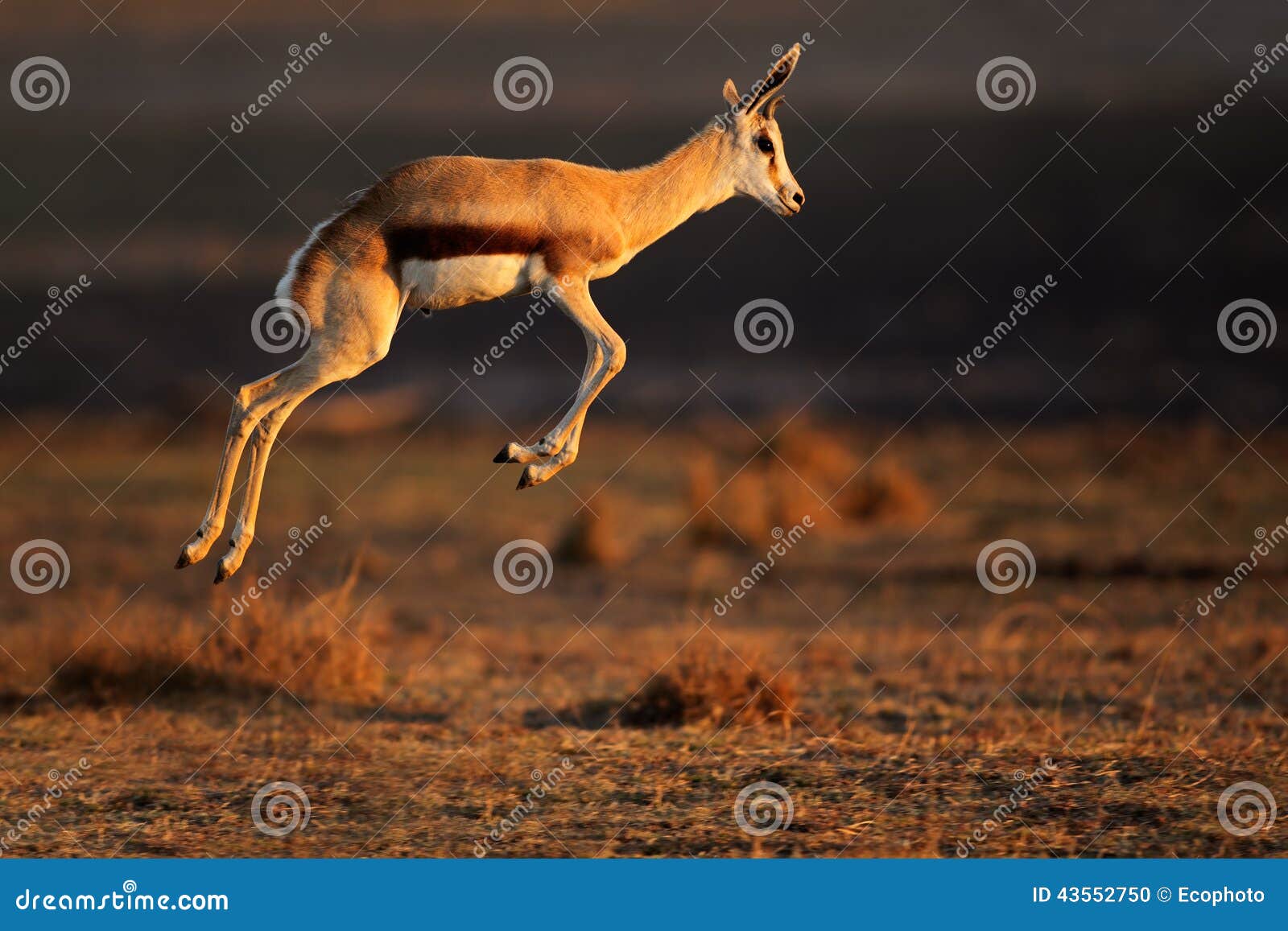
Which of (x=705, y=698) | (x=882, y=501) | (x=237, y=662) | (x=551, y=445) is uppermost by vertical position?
(x=882, y=501)

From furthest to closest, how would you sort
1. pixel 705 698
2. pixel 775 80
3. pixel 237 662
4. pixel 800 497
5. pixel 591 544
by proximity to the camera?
pixel 800 497 < pixel 591 544 < pixel 237 662 < pixel 705 698 < pixel 775 80

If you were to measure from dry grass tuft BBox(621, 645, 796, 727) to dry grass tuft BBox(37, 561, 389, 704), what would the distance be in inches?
126

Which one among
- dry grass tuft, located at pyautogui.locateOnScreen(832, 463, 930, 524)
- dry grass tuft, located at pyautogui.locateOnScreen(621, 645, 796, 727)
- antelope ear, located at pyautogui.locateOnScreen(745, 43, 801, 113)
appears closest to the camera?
antelope ear, located at pyautogui.locateOnScreen(745, 43, 801, 113)

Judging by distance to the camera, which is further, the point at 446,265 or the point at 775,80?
the point at 775,80

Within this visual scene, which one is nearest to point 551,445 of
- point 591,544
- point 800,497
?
point 591,544

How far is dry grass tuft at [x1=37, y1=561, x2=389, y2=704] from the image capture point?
1638 cm

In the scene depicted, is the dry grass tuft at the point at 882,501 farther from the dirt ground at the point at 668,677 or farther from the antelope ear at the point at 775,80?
the antelope ear at the point at 775,80

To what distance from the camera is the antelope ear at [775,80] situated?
37.4 ft

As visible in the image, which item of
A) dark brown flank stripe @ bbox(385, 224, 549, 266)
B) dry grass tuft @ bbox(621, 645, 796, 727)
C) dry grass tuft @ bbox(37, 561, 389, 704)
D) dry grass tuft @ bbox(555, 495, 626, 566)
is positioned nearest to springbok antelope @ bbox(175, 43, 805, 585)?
dark brown flank stripe @ bbox(385, 224, 549, 266)

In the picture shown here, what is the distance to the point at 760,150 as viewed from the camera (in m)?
11.7

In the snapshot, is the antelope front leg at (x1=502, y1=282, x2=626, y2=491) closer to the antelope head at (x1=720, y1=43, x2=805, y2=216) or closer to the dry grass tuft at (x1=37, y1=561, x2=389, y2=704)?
the antelope head at (x1=720, y1=43, x2=805, y2=216)

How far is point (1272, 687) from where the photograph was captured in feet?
57.7

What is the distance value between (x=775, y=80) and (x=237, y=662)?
8569 millimetres

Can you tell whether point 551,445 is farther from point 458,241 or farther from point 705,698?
point 705,698
